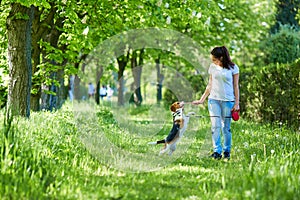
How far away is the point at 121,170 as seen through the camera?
6.46 metres

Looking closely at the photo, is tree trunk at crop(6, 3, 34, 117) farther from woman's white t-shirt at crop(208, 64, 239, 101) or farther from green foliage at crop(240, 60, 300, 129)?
green foliage at crop(240, 60, 300, 129)

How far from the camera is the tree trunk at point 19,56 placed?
416 inches

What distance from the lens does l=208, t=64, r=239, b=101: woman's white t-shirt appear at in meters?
8.02

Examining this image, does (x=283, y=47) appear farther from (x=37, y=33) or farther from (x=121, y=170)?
(x=121, y=170)

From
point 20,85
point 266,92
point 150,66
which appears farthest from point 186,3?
point 150,66

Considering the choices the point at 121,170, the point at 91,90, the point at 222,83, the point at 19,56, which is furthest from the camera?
the point at 91,90

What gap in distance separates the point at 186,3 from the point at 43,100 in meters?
6.27

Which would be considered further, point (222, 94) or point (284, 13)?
point (284, 13)

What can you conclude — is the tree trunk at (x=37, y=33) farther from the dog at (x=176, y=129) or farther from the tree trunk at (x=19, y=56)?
the dog at (x=176, y=129)

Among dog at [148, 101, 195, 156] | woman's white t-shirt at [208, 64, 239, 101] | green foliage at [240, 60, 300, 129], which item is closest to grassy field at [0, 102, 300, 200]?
dog at [148, 101, 195, 156]

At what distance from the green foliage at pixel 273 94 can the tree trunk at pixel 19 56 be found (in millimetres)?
6627

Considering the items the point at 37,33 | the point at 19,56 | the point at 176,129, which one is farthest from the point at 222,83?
the point at 37,33

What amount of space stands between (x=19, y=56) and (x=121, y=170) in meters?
5.30

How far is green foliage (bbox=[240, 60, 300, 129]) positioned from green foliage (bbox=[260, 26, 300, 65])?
5869mm
